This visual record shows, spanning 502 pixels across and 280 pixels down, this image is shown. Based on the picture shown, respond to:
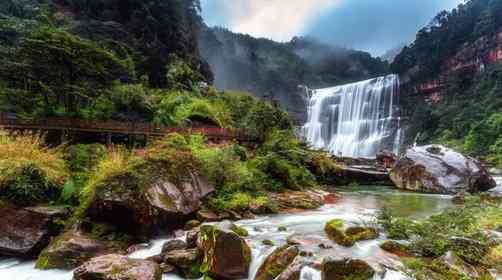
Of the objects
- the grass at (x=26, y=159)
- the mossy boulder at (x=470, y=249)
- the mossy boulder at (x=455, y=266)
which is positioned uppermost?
the grass at (x=26, y=159)

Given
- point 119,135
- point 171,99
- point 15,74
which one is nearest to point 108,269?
point 119,135

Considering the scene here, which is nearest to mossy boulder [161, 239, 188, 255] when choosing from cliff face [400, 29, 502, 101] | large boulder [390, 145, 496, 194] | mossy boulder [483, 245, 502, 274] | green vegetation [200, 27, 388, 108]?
mossy boulder [483, 245, 502, 274]

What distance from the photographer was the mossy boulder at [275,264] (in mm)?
5519

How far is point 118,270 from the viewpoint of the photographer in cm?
521

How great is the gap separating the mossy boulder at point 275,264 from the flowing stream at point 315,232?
0.30 metres

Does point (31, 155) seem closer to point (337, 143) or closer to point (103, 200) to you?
point (103, 200)

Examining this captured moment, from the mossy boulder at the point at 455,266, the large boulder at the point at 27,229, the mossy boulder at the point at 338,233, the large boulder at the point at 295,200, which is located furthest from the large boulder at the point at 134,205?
the mossy boulder at the point at 455,266

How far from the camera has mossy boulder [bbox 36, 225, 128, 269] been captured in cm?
640

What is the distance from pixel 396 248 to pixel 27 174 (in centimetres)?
883

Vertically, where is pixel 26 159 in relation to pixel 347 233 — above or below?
above

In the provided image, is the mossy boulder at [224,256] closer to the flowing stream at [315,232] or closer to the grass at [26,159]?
the flowing stream at [315,232]

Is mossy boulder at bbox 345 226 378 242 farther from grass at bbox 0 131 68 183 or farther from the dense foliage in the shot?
the dense foliage

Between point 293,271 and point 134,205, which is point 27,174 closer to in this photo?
point 134,205

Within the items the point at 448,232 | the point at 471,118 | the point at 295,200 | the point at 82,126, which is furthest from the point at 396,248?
the point at 471,118
